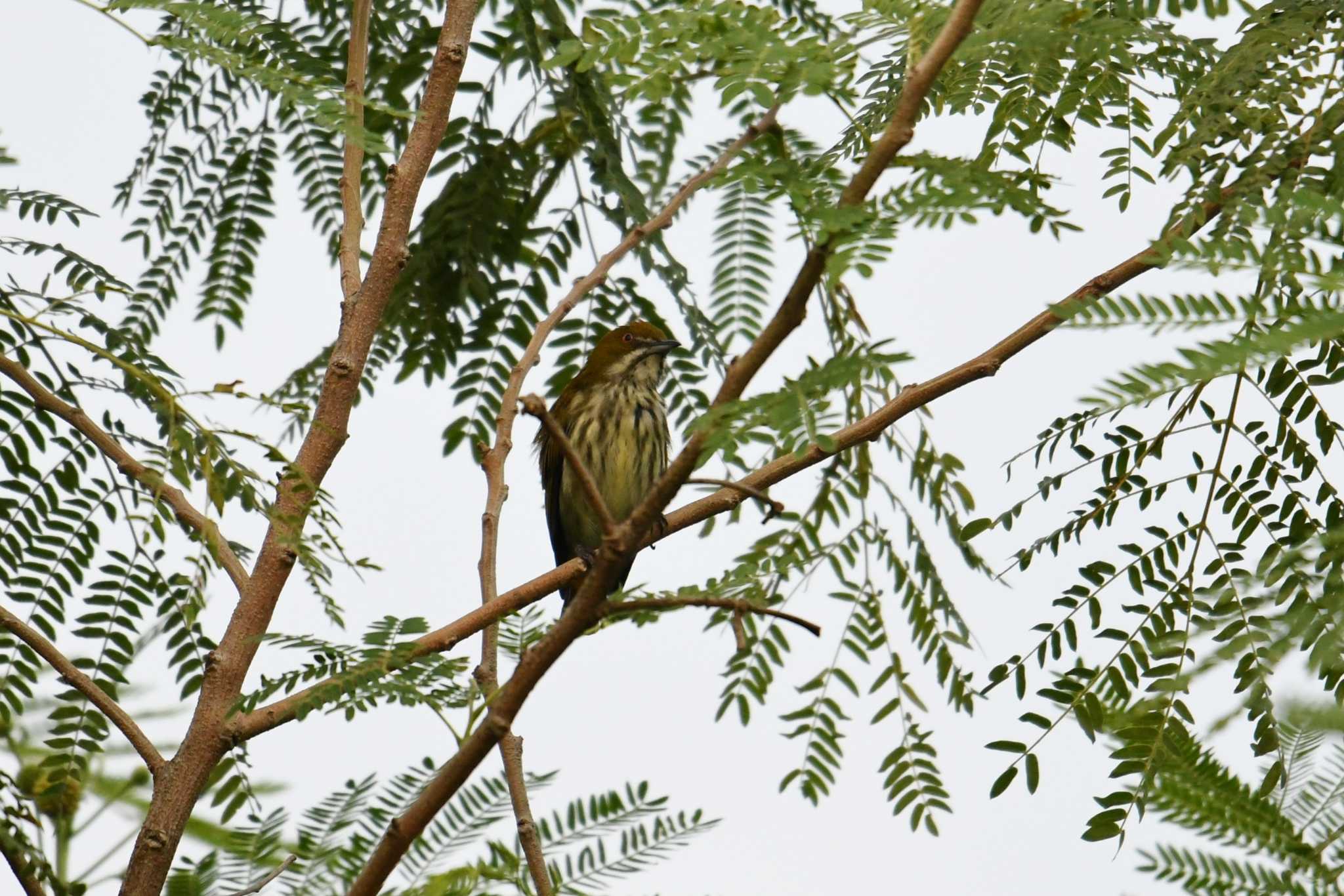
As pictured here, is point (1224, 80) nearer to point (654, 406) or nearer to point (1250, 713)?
point (1250, 713)

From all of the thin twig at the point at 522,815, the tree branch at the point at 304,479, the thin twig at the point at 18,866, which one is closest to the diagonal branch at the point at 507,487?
the thin twig at the point at 522,815

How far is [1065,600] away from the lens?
2545 millimetres

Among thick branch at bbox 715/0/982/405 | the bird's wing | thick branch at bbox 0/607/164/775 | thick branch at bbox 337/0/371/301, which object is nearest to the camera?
thick branch at bbox 715/0/982/405

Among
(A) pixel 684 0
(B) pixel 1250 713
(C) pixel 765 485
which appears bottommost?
(B) pixel 1250 713

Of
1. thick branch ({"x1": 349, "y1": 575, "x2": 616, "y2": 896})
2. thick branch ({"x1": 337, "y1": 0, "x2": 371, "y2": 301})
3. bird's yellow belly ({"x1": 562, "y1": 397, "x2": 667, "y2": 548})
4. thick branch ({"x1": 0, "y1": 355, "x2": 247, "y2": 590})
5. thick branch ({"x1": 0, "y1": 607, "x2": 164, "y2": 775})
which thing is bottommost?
thick branch ({"x1": 349, "y1": 575, "x2": 616, "y2": 896})

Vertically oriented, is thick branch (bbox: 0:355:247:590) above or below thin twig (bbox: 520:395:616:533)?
above

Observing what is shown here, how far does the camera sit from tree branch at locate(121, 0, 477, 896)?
2441mm

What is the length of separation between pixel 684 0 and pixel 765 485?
32.8 inches

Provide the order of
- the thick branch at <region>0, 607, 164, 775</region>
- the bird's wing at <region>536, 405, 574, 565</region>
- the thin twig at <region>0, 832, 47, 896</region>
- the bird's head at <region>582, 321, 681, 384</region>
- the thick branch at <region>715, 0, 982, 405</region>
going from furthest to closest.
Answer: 1. the bird's wing at <region>536, 405, 574, 565</region>
2. the bird's head at <region>582, 321, 681, 384</region>
3. the thick branch at <region>0, 607, 164, 775</region>
4. the thin twig at <region>0, 832, 47, 896</region>
5. the thick branch at <region>715, 0, 982, 405</region>

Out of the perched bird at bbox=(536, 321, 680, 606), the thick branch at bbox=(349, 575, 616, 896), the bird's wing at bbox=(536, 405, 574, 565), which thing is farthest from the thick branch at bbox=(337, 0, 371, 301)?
the bird's wing at bbox=(536, 405, 574, 565)

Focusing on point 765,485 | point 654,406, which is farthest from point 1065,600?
point 654,406

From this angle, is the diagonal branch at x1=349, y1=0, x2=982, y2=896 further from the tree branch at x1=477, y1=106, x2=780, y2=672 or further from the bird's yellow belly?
the bird's yellow belly

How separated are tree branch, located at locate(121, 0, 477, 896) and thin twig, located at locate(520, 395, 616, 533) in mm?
637

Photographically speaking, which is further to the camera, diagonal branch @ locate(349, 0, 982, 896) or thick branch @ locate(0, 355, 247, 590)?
thick branch @ locate(0, 355, 247, 590)
